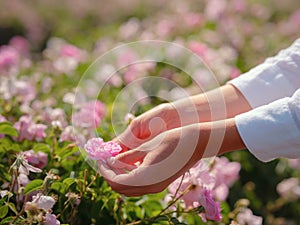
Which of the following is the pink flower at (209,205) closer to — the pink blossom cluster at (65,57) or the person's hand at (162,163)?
the person's hand at (162,163)

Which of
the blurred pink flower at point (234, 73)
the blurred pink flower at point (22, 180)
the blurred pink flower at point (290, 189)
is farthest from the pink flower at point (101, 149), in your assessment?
the blurred pink flower at point (234, 73)

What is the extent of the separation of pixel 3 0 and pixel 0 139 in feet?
20.2

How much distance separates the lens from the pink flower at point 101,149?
1377 mm

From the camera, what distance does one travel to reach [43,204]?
1.31m

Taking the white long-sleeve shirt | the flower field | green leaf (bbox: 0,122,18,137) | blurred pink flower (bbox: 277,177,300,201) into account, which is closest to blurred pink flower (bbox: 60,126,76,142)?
the flower field

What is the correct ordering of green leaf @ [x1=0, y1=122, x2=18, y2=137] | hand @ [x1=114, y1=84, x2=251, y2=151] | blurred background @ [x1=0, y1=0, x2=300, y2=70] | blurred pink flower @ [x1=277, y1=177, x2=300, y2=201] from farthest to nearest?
blurred background @ [x1=0, y1=0, x2=300, y2=70] < blurred pink flower @ [x1=277, y1=177, x2=300, y2=201] < green leaf @ [x1=0, y1=122, x2=18, y2=137] < hand @ [x1=114, y1=84, x2=251, y2=151]

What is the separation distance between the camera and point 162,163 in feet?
4.33

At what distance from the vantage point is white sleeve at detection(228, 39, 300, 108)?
1.75 m

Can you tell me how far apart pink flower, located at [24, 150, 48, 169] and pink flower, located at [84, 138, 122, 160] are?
0.28 m

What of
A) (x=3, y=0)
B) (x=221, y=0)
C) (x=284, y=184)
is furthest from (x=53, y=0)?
(x=284, y=184)

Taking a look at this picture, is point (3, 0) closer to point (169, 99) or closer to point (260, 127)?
point (169, 99)

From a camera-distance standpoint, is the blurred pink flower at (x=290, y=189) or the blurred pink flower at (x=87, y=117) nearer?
the blurred pink flower at (x=87, y=117)

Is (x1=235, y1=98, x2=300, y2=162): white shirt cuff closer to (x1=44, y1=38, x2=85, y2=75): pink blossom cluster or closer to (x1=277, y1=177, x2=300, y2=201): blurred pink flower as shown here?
(x1=277, y1=177, x2=300, y2=201): blurred pink flower

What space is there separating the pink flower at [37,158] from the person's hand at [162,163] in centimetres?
31
